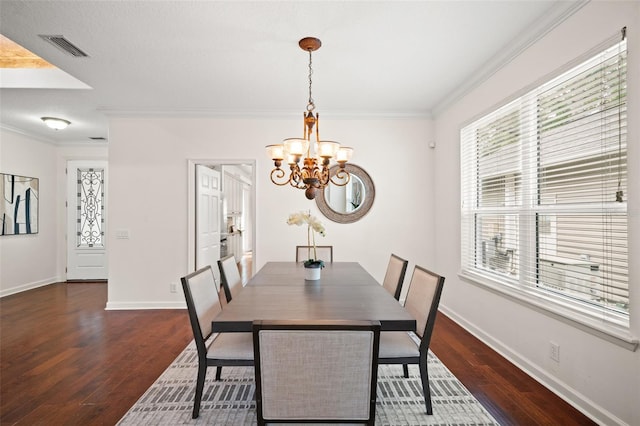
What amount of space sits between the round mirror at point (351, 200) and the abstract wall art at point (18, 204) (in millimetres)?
4799

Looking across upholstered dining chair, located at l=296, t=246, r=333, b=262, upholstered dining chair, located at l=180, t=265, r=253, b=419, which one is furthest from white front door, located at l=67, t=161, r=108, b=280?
upholstered dining chair, located at l=180, t=265, r=253, b=419

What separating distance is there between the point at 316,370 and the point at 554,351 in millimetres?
1928

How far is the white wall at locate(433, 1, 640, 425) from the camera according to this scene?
174 centimetres

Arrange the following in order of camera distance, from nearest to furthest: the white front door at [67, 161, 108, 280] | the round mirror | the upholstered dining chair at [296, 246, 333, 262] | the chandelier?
the chandelier < the upholstered dining chair at [296, 246, 333, 262] < the round mirror < the white front door at [67, 161, 108, 280]

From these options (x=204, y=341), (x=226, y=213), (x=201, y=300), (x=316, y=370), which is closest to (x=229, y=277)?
(x=201, y=300)

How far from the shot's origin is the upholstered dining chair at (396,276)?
8.70 feet

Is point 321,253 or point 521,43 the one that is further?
point 321,253

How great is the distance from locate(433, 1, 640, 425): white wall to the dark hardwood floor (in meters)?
0.13

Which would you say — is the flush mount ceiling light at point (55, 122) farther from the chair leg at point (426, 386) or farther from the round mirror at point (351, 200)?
the chair leg at point (426, 386)

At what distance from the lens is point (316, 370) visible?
1.29 m

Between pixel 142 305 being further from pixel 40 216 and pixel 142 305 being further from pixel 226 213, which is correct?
pixel 226 213

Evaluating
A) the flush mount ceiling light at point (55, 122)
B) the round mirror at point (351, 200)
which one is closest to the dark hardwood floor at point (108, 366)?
the round mirror at point (351, 200)

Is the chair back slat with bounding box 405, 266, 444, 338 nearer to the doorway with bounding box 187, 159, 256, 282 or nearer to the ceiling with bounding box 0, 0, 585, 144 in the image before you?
the ceiling with bounding box 0, 0, 585, 144

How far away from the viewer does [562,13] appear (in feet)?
7.18
